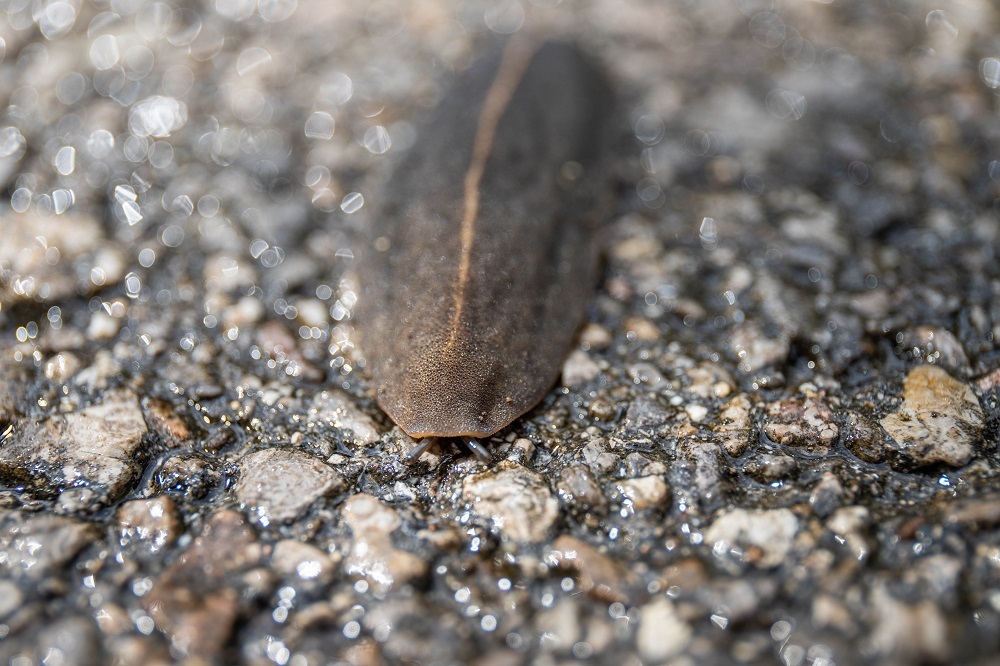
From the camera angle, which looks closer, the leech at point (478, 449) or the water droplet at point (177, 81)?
the leech at point (478, 449)

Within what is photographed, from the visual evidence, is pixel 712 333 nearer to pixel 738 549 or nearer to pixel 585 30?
pixel 738 549

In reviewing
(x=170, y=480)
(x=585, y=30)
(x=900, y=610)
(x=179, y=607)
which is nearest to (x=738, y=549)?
(x=900, y=610)

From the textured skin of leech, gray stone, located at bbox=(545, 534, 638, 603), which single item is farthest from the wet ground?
the textured skin of leech

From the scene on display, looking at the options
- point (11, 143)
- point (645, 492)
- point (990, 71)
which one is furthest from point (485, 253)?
point (990, 71)

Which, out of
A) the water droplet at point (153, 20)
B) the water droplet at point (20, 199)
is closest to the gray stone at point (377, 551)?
the water droplet at point (20, 199)

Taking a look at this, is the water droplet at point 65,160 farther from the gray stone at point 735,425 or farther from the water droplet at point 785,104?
the water droplet at point 785,104
